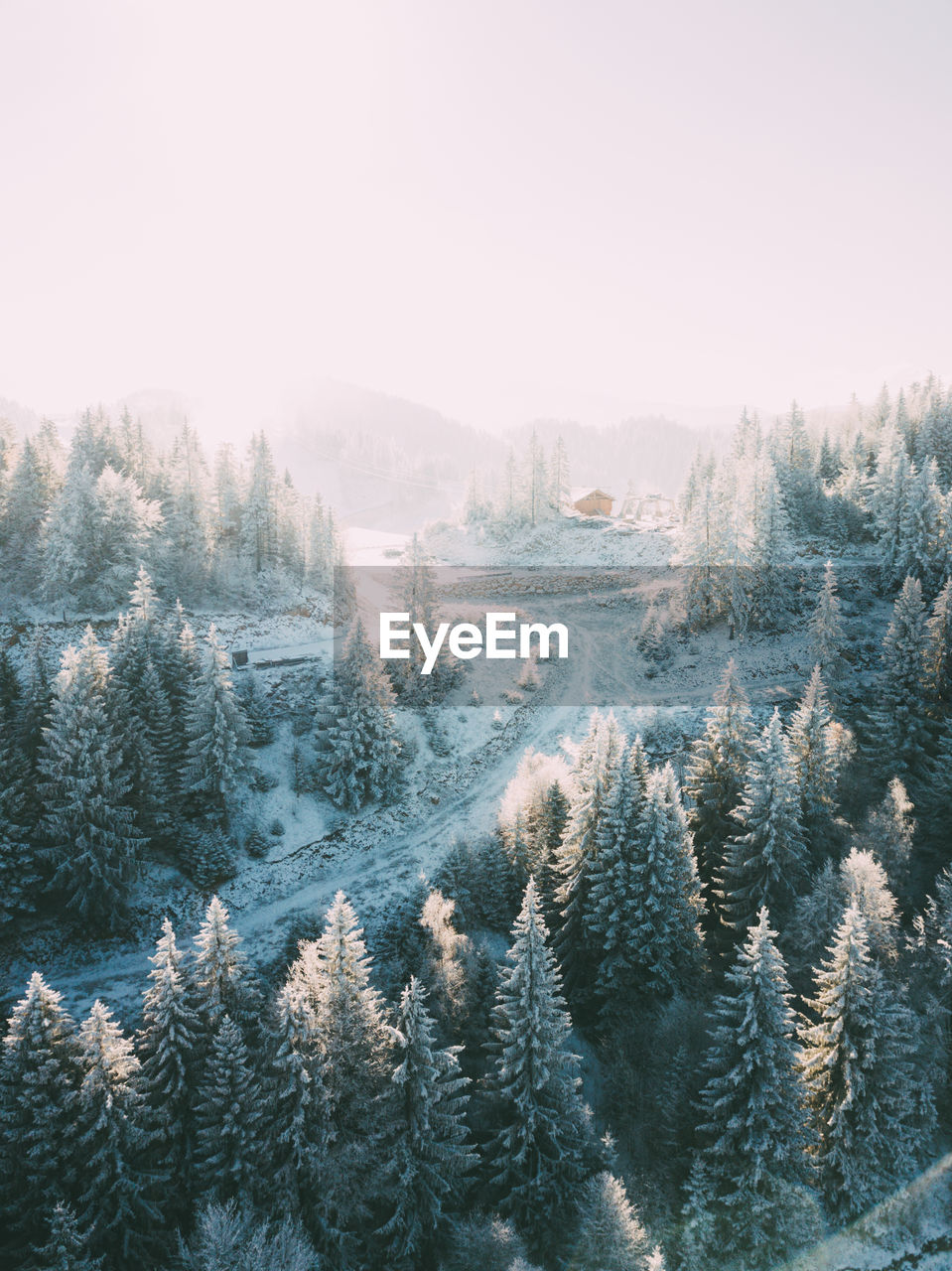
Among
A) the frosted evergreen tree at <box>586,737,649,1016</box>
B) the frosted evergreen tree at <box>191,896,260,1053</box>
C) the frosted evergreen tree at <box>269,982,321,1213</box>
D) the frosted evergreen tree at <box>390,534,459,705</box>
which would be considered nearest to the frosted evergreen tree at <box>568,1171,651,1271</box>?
the frosted evergreen tree at <box>269,982,321,1213</box>

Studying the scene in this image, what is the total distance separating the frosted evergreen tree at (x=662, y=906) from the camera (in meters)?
25.9

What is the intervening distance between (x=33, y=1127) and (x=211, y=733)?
1786 centimetres

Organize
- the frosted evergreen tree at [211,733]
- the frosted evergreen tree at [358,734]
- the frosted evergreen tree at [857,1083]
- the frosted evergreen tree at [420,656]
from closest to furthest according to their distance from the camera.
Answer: the frosted evergreen tree at [857,1083] < the frosted evergreen tree at [211,733] < the frosted evergreen tree at [358,734] < the frosted evergreen tree at [420,656]

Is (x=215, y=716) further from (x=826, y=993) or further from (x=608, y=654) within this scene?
(x=608, y=654)

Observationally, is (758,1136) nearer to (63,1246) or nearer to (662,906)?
(662,906)

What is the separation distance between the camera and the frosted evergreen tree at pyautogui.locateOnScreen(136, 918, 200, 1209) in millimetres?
18641

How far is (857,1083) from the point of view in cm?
1948

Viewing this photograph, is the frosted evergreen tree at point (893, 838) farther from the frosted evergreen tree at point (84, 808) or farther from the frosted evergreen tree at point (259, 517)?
the frosted evergreen tree at point (259, 517)

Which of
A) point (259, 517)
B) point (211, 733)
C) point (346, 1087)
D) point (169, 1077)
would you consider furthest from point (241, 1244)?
point (259, 517)

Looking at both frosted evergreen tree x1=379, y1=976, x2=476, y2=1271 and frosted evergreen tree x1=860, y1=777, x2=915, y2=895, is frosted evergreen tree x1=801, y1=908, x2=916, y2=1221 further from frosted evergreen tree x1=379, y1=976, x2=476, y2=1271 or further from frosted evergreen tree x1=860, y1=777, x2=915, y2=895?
frosted evergreen tree x1=379, y1=976, x2=476, y2=1271

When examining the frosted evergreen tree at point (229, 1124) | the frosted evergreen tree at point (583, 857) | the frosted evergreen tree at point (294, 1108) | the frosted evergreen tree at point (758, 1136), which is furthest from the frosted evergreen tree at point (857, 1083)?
the frosted evergreen tree at point (229, 1124)

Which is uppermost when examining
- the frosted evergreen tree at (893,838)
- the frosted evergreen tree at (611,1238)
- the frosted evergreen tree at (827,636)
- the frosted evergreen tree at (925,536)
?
the frosted evergreen tree at (925,536)

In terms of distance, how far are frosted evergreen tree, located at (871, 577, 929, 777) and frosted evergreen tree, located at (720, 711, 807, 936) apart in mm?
10337

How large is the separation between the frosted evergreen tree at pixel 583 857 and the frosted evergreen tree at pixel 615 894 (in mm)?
441
